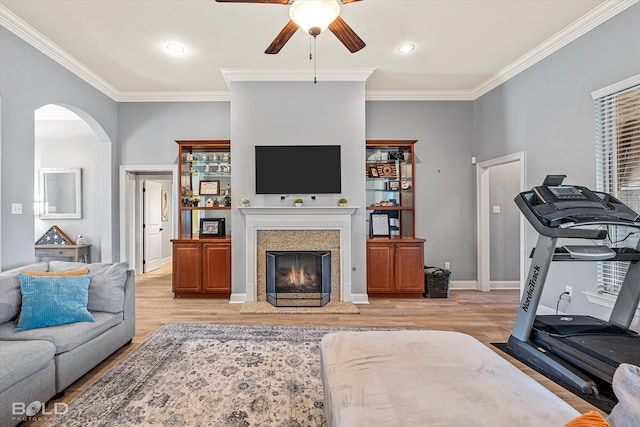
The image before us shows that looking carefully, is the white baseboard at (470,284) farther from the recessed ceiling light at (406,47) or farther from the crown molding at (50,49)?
the crown molding at (50,49)

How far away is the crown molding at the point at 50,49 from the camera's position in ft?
9.89

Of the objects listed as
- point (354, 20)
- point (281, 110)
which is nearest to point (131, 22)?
point (281, 110)

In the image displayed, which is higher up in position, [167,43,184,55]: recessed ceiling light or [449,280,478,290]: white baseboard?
[167,43,184,55]: recessed ceiling light

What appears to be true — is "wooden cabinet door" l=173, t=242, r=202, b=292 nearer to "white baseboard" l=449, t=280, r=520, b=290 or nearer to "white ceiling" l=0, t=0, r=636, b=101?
"white ceiling" l=0, t=0, r=636, b=101

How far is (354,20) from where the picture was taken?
10.3ft

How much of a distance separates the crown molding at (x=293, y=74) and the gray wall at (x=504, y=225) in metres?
2.73

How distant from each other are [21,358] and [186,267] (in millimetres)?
2750

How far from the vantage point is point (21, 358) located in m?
1.78

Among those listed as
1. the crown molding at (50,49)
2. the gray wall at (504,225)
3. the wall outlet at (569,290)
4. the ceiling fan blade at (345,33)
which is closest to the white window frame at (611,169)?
the wall outlet at (569,290)

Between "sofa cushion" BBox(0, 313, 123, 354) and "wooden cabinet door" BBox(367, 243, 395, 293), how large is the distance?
330 centimetres

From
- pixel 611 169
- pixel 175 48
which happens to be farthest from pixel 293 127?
pixel 611 169

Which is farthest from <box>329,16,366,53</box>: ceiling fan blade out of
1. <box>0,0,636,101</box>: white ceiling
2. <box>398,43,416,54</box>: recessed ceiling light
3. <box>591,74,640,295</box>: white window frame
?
<box>591,74,640,295</box>: white window frame

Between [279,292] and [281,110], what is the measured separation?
256cm

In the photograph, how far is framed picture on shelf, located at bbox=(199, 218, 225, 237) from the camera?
4824 millimetres
